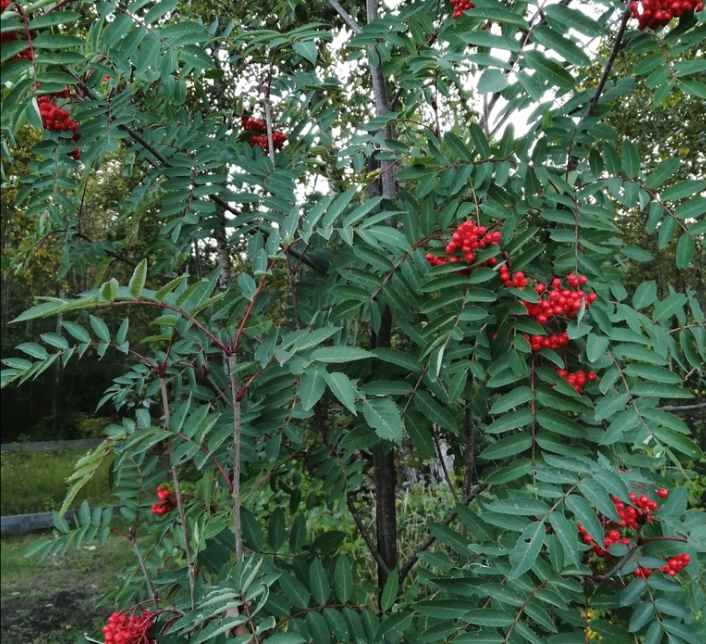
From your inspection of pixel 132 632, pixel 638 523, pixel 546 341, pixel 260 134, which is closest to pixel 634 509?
pixel 638 523

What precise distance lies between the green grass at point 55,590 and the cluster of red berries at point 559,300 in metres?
2.93

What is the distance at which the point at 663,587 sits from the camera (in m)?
0.99

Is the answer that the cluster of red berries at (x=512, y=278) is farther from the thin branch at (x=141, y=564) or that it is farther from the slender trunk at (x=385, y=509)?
the thin branch at (x=141, y=564)

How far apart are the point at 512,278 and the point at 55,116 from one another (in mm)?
1126

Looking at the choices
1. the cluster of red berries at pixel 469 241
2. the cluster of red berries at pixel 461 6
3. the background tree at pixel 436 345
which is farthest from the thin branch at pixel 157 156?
the cluster of red berries at pixel 461 6

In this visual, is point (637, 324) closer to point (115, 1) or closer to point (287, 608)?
point (287, 608)

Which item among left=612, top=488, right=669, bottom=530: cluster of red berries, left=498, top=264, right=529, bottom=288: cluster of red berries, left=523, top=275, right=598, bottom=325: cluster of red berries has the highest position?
left=498, top=264, right=529, bottom=288: cluster of red berries

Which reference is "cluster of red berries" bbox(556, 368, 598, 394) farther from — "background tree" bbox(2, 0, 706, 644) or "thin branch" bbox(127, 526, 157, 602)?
"thin branch" bbox(127, 526, 157, 602)

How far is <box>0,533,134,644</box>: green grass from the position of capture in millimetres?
3451

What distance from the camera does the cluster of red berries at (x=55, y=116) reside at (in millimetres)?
1408

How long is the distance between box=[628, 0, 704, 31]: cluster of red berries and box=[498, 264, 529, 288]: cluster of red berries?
0.47 m

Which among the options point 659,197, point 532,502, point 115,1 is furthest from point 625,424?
point 115,1

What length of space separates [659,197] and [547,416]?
517 mm

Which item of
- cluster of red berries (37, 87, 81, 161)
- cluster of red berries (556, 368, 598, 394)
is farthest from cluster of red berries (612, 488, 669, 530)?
cluster of red berries (37, 87, 81, 161)
